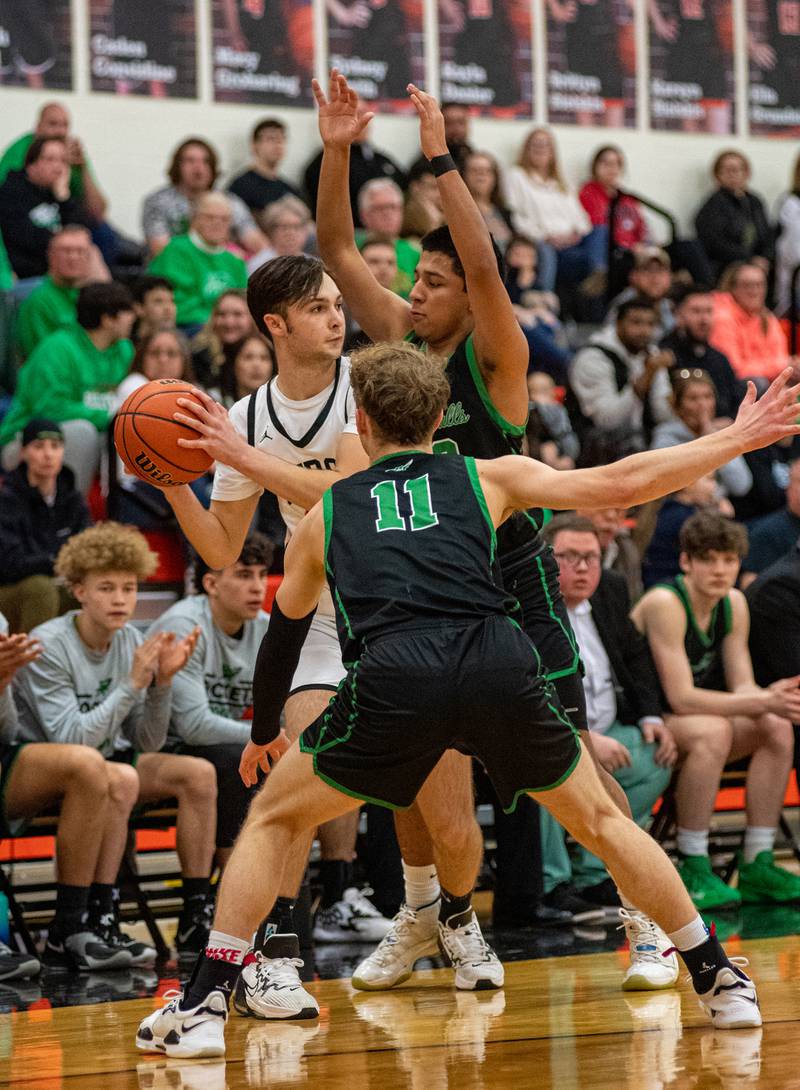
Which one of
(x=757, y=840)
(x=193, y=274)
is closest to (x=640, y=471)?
(x=757, y=840)

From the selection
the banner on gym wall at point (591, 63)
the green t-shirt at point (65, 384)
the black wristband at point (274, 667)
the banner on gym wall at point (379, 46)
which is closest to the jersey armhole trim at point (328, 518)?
the black wristband at point (274, 667)

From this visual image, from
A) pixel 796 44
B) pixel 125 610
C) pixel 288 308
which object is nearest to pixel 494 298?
pixel 288 308

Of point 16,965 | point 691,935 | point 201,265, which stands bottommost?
point 16,965

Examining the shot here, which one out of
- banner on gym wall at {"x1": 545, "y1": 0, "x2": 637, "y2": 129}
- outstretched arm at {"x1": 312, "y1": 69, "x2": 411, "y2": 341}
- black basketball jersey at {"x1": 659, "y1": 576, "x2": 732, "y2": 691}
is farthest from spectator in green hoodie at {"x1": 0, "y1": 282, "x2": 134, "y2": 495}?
banner on gym wall at {"x1": 545, "y1": 0, "x2": 637, "y2": 129}

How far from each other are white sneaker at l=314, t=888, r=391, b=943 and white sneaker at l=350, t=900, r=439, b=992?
51.4 inches

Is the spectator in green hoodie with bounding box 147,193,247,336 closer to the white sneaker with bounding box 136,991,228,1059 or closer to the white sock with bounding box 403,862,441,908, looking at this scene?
the white sock with bounding box 403,862,441,908

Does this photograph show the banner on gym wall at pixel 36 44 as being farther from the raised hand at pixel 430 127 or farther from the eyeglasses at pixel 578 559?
the raised hand at pixel 430 127

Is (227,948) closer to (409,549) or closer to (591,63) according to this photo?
(409,549)

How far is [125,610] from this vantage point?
21.4 ft

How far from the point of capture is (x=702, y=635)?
7.46 metres

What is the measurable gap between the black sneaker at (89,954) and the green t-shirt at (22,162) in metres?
6.21

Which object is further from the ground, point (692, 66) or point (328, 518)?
point (692, 66)

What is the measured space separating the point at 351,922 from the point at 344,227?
284 cm

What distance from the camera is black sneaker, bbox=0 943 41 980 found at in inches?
224
